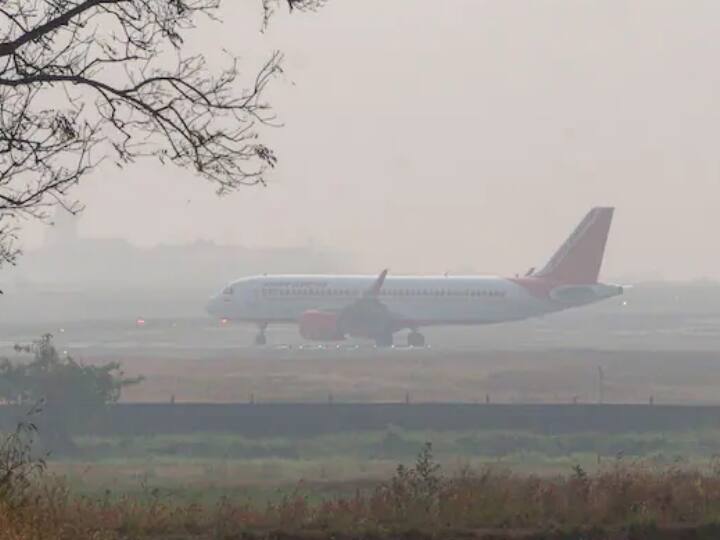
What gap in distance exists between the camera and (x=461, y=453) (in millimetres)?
41188

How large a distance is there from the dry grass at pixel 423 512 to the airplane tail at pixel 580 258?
69005 millimetres

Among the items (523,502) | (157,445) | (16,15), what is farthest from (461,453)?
(16,15)

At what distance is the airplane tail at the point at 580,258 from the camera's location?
8200 cm

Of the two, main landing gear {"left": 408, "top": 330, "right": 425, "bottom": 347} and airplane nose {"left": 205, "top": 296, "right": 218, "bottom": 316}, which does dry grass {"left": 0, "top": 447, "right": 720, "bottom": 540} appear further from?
airplane nose {"left": 205, "top": 296, "right": 218, "bottom": 316}

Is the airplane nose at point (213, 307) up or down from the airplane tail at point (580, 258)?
down

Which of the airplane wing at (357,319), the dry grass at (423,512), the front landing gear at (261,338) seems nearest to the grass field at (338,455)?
the dry grass at (423,512)

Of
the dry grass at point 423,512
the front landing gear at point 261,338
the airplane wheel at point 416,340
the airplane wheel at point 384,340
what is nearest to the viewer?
the dry grass at point 423,512

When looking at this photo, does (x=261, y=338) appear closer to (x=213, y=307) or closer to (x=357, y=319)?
(x=213, y=307)

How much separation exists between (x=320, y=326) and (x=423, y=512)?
2759 inches

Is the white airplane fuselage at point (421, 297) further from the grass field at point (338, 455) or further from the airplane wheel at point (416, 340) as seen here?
the grass field at point (338, 455)

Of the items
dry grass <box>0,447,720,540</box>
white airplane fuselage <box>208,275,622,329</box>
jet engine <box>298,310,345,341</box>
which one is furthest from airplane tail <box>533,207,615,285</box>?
dry grass <box>0,447,720,540</box>

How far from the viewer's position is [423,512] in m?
11.9

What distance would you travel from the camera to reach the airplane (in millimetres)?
81125

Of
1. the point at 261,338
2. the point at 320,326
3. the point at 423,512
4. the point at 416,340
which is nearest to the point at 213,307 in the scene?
the point at 261,338
